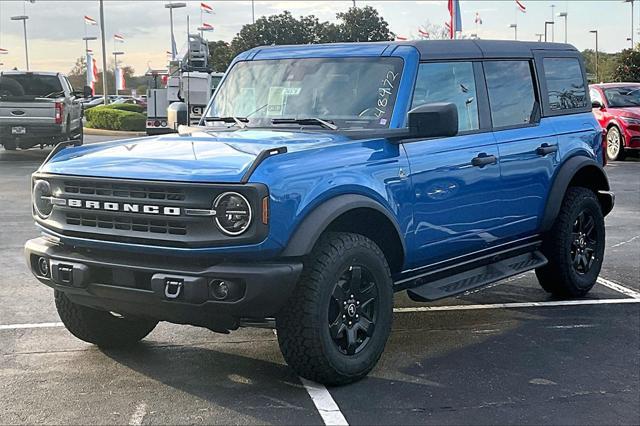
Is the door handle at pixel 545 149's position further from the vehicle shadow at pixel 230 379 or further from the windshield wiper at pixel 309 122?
the vehicle shadow at pixel 230 379

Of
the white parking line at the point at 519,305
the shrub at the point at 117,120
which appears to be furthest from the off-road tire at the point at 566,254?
the shrub at the point at 117,120

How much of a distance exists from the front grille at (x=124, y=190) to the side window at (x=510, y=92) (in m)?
2.65

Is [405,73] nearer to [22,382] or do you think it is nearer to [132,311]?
[132,311]

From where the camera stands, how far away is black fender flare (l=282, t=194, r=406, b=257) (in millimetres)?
4414

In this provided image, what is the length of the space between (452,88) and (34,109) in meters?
15.6

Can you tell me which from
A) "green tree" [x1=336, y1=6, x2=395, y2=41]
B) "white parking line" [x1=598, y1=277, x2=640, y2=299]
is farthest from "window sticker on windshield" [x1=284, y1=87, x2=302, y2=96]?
"green tree" [x1=336, y1=6, x2=395, y2=41]

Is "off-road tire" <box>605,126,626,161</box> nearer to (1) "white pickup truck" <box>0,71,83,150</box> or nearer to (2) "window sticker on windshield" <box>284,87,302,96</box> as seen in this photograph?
(1) "white pickup truck" <box>0,71,83,150</box>

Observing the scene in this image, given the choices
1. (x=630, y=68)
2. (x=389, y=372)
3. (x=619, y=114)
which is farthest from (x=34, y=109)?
(x=630, y=68)

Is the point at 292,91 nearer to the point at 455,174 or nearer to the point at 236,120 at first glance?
the point at 236,120

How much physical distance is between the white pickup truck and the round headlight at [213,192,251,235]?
1633 cm

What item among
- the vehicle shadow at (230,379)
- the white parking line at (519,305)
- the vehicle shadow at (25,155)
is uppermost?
the vehicle shadow at (25,155)

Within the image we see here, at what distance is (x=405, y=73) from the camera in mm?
5559

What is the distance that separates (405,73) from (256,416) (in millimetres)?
2401

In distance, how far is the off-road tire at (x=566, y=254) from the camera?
6703mm
